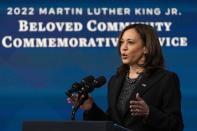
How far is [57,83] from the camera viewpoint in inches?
155

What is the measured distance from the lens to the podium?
153cm

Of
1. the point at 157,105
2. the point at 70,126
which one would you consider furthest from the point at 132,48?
the point at 70,126

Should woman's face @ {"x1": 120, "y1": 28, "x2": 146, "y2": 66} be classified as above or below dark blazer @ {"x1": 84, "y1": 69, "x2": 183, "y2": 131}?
above

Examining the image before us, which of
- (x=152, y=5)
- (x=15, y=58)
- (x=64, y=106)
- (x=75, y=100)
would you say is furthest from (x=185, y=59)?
(x=75, y=100)

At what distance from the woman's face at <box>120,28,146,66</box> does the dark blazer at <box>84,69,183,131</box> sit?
16cm

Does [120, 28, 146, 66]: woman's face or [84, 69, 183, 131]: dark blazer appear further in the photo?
[120, 28, 146, 66]: woman's face

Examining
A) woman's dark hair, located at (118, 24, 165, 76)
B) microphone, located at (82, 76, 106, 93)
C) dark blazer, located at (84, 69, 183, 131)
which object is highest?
woman's dark hair, located at (118, 24, 165, 76)

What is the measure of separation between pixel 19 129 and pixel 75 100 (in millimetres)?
1990

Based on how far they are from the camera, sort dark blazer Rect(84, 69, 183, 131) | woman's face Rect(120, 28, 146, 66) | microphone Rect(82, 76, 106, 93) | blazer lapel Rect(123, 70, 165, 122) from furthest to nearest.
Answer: woman's face Rect(120, 28, 146, 66)
blazer lapel Rect(123, 70, 165, 122)
dark blazer Rect(84, 69, 183, 131)
microphone Rect(82, 76, 106, 93)

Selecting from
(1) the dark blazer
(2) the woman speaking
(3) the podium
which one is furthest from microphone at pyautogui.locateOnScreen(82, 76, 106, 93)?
(3) the podium

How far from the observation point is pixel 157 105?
2338mm

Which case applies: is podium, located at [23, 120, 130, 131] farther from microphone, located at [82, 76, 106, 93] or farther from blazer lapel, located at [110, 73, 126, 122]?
blazer lapel, located at [110, 73, 126, 122]

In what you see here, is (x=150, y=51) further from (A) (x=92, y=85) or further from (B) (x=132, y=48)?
(A) (x=92, y=85)

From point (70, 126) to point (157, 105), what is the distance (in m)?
0.91
